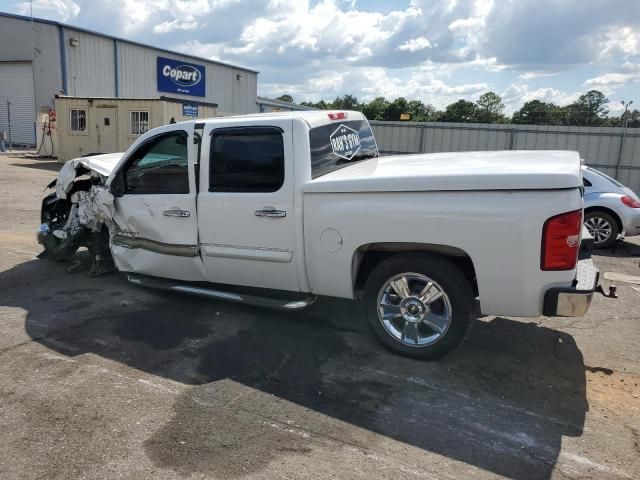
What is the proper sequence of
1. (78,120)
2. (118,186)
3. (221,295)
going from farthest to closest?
1. (78,120)
2. (118,186)
3. (221,295)

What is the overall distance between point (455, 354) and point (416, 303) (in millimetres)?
638

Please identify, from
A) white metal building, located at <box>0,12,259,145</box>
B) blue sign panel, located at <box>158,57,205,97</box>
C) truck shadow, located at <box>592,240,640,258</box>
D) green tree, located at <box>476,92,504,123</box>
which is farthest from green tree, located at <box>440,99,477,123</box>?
truck shadow, located at <box>592,240,640,258</box>

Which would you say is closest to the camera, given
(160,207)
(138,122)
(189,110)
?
(160,207)

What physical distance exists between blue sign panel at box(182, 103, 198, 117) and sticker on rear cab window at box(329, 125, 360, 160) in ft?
59.7

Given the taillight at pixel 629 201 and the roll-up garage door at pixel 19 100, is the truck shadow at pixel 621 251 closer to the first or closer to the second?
the taillight at pixel 629 201

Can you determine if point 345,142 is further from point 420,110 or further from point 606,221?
point 420,110

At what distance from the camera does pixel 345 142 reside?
5121 millimetres

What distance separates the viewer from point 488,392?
3.78 m

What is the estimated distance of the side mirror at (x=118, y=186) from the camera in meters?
5.55

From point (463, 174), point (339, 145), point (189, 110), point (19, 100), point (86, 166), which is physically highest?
point (19, 100)

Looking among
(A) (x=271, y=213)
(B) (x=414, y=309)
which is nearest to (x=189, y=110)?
(A) (x=271, y=213)

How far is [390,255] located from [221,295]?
1.65 m

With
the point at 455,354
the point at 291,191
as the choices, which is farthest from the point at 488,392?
the point at 291,191

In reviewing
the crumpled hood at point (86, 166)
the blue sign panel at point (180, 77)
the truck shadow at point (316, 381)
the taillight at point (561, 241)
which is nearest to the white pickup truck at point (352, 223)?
the taillight at point (561, 241)
